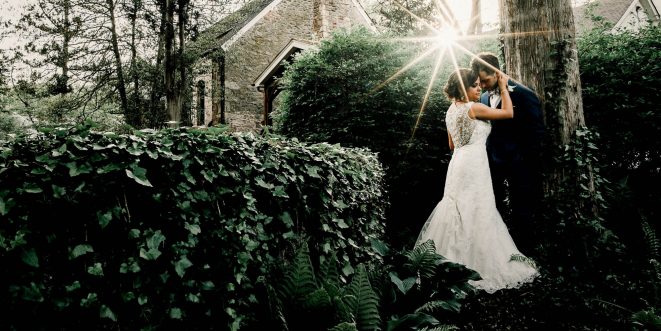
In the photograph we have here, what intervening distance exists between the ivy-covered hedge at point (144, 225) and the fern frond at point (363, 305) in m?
0.67

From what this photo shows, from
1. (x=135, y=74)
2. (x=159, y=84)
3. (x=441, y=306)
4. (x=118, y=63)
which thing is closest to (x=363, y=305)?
(x=441, y=306)

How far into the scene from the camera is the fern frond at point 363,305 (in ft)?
9.37

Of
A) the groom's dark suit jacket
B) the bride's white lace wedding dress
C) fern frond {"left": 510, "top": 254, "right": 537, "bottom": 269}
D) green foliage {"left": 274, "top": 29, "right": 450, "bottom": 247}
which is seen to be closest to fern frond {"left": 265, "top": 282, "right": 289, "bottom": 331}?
the bride's white lace wedding dress

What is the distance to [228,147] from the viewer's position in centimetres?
287

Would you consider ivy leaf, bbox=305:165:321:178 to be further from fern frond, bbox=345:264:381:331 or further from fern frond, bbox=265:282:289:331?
fern frond, bbox=265:282:289:331

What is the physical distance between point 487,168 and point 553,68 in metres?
1.41

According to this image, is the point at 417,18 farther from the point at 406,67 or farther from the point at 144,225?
the point at 144,225

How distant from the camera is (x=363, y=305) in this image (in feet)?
9.53

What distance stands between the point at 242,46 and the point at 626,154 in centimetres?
1832

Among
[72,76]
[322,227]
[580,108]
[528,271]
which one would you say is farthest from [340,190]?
[72,76]

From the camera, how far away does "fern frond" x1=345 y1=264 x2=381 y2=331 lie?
9.37 feet

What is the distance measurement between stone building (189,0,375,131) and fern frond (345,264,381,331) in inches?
591

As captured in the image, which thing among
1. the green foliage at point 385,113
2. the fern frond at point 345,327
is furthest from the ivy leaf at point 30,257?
the green foliage at point 385,113

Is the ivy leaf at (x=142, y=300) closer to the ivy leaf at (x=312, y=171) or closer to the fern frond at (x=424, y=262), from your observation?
the ivy leaf at (x=312, y=171)
